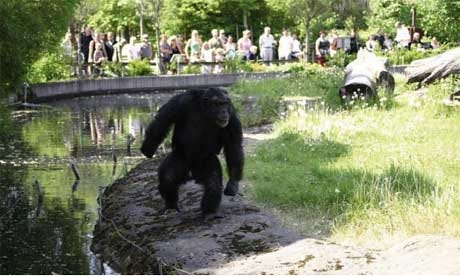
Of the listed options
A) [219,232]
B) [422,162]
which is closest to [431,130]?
[422,162]

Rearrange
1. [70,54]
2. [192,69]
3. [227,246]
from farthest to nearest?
1. [192,69]
2. [70,54]
3. [227,246]

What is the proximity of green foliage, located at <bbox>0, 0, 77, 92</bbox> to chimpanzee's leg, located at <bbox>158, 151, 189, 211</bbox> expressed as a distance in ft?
30.8

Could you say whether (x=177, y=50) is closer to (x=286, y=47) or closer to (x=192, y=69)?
(x=192, y=69)

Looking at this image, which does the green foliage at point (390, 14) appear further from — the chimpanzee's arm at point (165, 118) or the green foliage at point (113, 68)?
the chimpanzee's arm at point (165, 118)

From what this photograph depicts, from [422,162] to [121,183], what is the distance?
13.8 ft

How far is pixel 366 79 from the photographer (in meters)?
19.1

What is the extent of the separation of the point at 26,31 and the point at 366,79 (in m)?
8.75

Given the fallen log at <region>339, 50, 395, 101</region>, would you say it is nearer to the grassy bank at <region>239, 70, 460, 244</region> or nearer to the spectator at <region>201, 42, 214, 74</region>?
the grassy bank at <region>239, 70, 460, 244</region>

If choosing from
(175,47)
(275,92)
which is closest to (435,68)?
(275,92)

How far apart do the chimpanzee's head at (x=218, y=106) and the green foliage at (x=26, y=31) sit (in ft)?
32.0

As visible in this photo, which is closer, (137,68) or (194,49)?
(137,68)

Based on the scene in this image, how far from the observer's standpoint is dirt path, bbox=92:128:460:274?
6.89 metres

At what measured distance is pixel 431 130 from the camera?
14562 millimetres

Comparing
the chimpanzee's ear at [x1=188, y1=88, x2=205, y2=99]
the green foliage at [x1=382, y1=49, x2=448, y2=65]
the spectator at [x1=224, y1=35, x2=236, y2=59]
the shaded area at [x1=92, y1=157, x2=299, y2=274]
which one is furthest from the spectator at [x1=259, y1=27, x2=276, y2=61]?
the chimpanzee's ear at [x1=188, y1=88, x2=205, y2=99]
